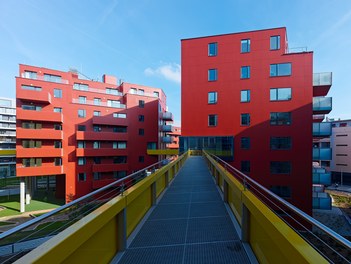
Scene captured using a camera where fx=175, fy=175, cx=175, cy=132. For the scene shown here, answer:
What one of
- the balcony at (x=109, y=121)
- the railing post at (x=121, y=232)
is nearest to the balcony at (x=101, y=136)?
the balcony at (x=109, y=121)

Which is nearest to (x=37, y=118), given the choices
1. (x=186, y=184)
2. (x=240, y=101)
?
(x=186, y=184)

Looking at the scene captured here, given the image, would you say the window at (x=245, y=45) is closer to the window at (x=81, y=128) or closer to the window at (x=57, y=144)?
the window at (x=81, y=128)

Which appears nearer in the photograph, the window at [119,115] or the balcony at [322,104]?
the balcony at [322,104]

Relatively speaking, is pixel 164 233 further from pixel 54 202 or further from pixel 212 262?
pixel 54 202

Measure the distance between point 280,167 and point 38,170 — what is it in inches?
1244

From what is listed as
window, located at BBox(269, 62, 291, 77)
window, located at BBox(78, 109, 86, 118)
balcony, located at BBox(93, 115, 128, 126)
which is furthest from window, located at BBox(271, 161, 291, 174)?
window, located at BBox(78, 109, 86, 118)

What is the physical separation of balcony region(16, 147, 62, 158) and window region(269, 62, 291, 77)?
30673 millimetres

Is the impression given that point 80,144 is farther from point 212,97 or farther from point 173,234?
point 173,234

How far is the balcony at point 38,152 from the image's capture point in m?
23.8

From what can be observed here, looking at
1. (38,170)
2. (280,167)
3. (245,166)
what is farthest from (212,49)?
(38,170)

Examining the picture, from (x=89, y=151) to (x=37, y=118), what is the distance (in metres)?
8.38

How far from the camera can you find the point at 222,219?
4.84m

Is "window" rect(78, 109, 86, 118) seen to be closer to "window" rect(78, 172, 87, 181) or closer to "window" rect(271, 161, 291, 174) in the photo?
"window" rect(78, 172, 87, 181)

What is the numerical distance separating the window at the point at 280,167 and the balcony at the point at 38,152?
28.9 m
